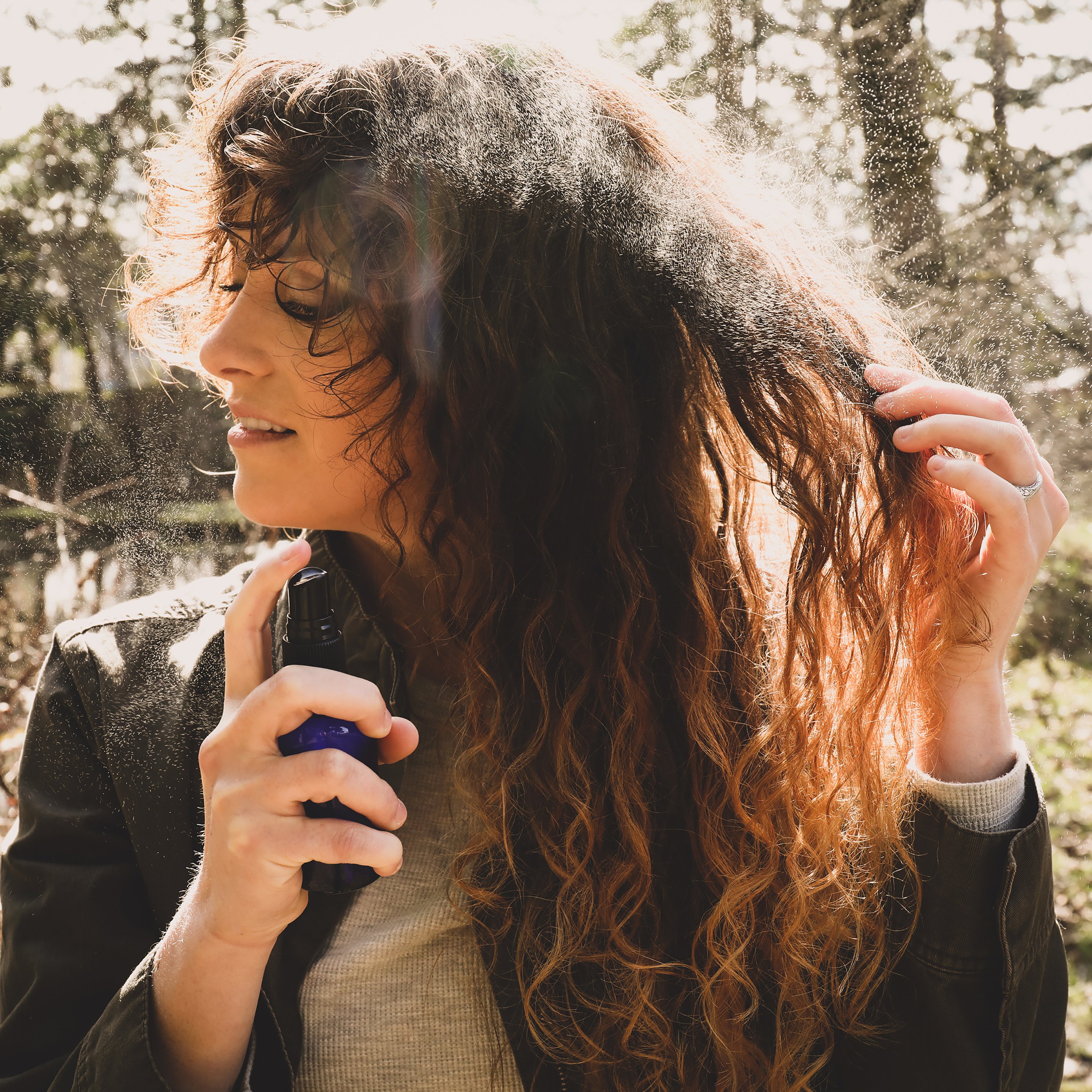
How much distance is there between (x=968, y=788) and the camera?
1.06 metres

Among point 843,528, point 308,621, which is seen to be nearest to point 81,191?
point 308,621

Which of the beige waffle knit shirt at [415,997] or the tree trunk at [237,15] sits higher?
the tree trunk at [237,15]

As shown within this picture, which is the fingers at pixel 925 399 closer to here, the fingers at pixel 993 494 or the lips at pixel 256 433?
the fingers at pixel 993 494

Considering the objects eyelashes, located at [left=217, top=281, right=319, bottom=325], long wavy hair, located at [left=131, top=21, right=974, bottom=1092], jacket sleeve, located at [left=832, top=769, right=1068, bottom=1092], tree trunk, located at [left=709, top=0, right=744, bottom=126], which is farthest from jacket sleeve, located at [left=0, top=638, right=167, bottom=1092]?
tree trunk, located at [left=709, top=0, right=744, bottom=126]

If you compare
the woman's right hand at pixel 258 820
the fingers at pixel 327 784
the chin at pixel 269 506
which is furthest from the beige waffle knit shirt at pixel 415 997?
the chin at pixel 269 506

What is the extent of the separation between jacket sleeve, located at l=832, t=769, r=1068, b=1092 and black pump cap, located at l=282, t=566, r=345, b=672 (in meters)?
0.80

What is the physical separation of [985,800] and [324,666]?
0.84 metres

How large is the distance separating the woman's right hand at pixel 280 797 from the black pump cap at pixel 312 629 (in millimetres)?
28

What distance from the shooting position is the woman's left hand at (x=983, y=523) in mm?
980

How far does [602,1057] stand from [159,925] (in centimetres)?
63

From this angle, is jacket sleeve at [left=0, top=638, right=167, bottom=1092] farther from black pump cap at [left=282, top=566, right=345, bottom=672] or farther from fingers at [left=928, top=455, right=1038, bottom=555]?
fingers at [left=928, top=455, right=1038, bottom=555]

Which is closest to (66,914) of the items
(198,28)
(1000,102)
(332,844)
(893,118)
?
(332,844)

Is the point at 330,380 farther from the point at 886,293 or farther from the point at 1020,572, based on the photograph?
the point at 886,293

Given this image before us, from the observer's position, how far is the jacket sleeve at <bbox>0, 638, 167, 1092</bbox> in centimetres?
104
